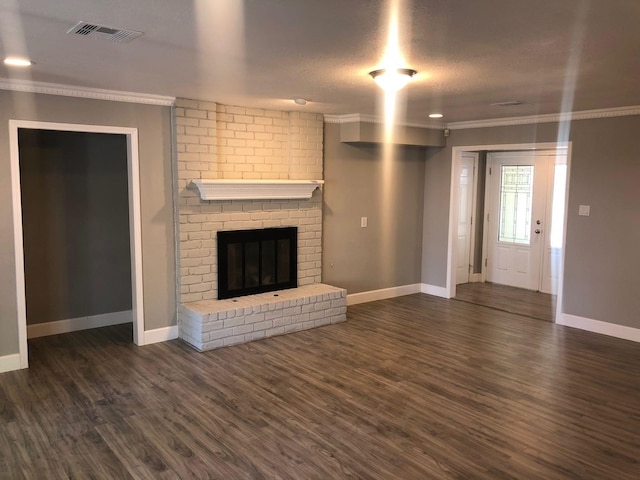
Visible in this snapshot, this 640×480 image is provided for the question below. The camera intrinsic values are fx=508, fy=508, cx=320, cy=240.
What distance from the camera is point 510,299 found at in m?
7.23

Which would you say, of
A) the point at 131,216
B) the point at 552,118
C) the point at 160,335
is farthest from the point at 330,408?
the point at 552,118

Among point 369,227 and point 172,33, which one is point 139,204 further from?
point 369,227

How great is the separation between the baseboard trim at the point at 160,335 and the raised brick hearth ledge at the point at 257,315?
0.28 feet

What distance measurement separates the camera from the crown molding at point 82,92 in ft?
13.6

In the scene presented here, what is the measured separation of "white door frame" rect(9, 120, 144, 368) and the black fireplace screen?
2.75 ft

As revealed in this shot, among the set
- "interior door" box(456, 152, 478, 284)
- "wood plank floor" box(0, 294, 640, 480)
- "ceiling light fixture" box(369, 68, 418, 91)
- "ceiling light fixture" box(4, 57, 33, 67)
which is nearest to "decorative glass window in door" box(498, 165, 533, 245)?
"interior door" box(456, 152, 478, 284)

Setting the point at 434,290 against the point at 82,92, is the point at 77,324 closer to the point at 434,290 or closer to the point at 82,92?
the point at 82,92

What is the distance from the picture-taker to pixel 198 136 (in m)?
5.14

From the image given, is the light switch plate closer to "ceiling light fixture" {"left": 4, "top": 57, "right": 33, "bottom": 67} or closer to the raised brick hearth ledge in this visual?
the raised brick hearth ledge

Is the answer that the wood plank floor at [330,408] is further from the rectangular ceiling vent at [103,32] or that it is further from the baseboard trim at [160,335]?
the rectangular ceiling vent at [103,32]

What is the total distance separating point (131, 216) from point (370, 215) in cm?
318

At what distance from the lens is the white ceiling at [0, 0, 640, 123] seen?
2.30 m

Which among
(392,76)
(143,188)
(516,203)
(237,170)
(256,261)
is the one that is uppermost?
(392,76)

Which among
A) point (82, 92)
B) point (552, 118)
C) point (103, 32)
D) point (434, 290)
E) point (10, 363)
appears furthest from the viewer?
point (434, 290)
